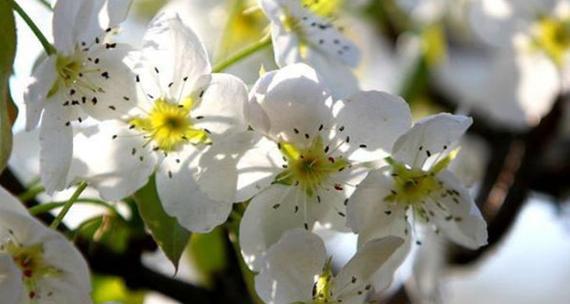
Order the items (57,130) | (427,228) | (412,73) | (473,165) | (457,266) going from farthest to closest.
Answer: (473,165), (412,73), (457,266), (427,228), (57,130)

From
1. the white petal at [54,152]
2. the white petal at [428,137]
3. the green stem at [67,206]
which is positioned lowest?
the white petal at [428,137]

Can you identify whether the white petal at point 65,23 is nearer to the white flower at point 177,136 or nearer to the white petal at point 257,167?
the white flower at point 177,136

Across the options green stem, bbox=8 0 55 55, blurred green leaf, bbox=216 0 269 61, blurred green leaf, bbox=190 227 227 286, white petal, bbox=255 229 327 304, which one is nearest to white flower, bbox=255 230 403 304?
white petal, bbox=255 229 327 304

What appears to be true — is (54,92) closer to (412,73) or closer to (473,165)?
(412,73)

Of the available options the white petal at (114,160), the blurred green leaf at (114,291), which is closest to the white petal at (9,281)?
the white petal at (114,160)

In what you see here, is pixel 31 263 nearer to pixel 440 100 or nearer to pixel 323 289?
pixel 323 289

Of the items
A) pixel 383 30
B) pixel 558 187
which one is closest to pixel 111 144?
pixel 558 187
